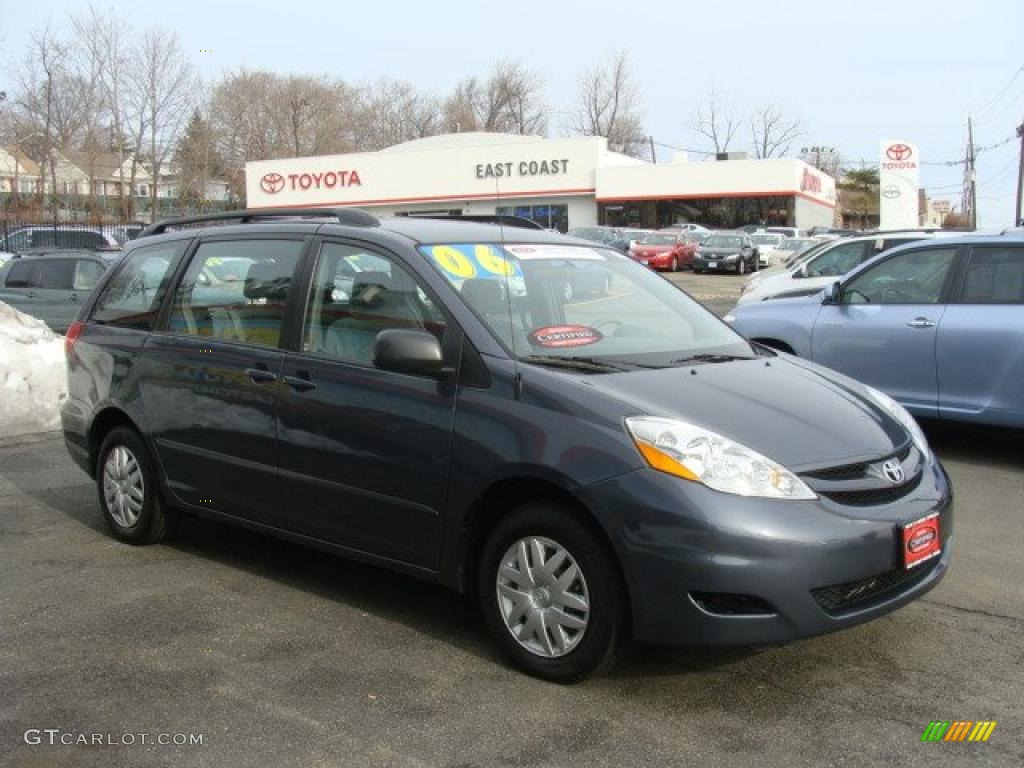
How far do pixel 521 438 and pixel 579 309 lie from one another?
95cm

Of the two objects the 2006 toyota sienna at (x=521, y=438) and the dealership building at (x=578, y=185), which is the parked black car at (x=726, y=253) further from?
the 2006 toyota sienna at (x=521, y=438)

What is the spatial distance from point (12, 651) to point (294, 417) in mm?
1458

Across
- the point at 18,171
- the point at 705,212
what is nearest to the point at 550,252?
the point at 705,212

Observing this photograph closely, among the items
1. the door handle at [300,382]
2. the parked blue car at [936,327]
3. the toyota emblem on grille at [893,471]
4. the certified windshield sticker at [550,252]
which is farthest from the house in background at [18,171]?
the toyota emblem on grille at [893,471]

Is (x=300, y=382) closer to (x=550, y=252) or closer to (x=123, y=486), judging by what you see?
(x=550, y=252)

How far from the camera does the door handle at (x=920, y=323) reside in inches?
286

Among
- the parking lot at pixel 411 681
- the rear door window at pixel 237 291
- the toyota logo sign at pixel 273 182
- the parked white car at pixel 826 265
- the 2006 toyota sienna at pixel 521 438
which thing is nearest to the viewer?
the parking lot at pixel 411 681

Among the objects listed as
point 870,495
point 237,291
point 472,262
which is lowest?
point 870,495

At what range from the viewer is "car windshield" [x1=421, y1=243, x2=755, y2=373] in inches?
160

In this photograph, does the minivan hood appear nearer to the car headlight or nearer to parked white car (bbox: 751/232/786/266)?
the car headlight

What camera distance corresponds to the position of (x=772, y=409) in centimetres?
379

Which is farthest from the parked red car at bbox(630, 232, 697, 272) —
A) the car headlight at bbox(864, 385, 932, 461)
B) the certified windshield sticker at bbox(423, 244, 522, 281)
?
the certified windshield sticker at bbox(423, 244, 522, 281)

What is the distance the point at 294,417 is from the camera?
4461 mm

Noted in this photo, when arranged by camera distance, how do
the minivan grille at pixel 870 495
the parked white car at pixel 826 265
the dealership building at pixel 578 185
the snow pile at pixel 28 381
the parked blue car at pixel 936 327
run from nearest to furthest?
the minivan grille at pixel 870 495 → the parked blue car at pixel 936 327 → the snow pile at pixel 28 381 → the parked white car at pixel 826 265 → the dealership building at pixel 578 185
